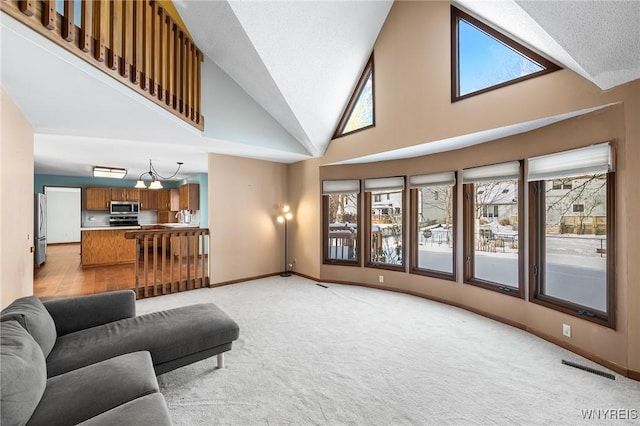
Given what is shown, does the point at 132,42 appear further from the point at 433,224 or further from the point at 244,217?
the point at 433,224

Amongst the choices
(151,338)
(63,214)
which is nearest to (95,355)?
(151,338)

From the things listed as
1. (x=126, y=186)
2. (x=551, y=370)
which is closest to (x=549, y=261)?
(x=551, y=370)

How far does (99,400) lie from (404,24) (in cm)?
497

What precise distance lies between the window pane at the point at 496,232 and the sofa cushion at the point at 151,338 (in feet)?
11.0

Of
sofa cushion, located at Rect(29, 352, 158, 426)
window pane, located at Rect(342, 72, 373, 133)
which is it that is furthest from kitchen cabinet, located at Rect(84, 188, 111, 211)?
sofa cushion, located at Rect(29, 352, 158, 426)

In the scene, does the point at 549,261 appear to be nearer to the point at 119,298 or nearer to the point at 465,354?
the point at 465,354

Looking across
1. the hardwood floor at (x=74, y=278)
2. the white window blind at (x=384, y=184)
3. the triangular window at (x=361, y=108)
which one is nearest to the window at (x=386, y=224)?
the white window blind at (x=384, y=184)

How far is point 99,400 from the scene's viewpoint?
142 cm

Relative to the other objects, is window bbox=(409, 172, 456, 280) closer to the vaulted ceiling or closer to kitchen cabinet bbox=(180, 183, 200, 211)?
the vaulted ceiling

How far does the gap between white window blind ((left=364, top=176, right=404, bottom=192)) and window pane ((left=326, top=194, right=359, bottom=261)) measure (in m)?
0.35

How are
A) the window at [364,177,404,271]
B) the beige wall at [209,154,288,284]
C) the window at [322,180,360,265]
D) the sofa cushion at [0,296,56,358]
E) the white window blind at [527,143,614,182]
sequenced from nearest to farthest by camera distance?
the sofa cushion at [0,296,56,358] < the white window blind at [527,143,614,182] < the window at [364,177,404,271] < the beige wall at [209,154,288,284] < the window at [322,180,360,265]

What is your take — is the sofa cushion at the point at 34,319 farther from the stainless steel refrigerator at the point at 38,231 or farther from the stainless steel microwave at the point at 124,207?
the stainless steel microwave at the point at 124,207

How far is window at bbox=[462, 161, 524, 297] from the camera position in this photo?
3.46m

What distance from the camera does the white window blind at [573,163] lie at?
8.32ft
